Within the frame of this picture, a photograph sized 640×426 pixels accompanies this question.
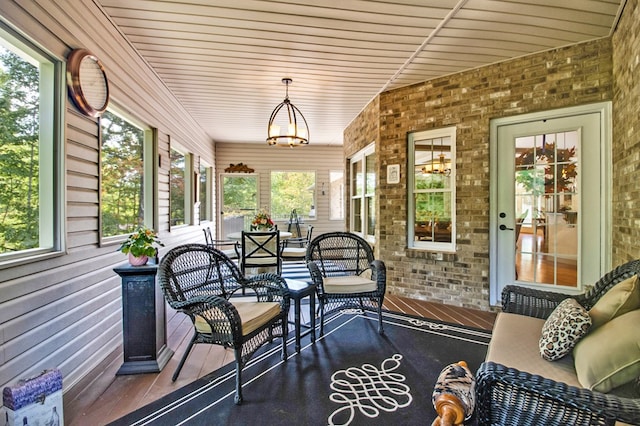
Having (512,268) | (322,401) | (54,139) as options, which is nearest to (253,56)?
(54,139)

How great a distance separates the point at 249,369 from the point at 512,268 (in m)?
2.96

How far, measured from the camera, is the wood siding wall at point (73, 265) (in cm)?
169

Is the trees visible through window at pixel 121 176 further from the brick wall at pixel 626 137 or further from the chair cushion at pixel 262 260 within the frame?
the brick wall at pixel 626 137

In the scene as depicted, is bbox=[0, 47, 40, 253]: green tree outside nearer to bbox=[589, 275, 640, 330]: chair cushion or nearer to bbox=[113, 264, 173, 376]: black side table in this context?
bbox=[113, 264, 173, 376]: black side table

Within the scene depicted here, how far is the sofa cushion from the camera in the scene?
147 cm

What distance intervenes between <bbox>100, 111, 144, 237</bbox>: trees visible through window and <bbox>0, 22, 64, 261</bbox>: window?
620 millimetres

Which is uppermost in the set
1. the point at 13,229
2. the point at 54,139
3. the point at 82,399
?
the point at 54,139

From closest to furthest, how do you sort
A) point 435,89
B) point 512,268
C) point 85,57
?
point 85,57 → point 512,268 → point 435,89

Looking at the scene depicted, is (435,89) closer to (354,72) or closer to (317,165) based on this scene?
(354,72)

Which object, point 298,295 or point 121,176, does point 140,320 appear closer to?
point 298,295

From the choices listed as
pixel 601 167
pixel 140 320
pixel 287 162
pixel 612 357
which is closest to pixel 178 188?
pixel 140 320

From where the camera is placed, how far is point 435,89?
3.97m

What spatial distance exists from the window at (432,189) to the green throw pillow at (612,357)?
261cm

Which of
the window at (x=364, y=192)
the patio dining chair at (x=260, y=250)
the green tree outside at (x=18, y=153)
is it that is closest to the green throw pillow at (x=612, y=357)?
the green tree outside at (x=18, y=153)
